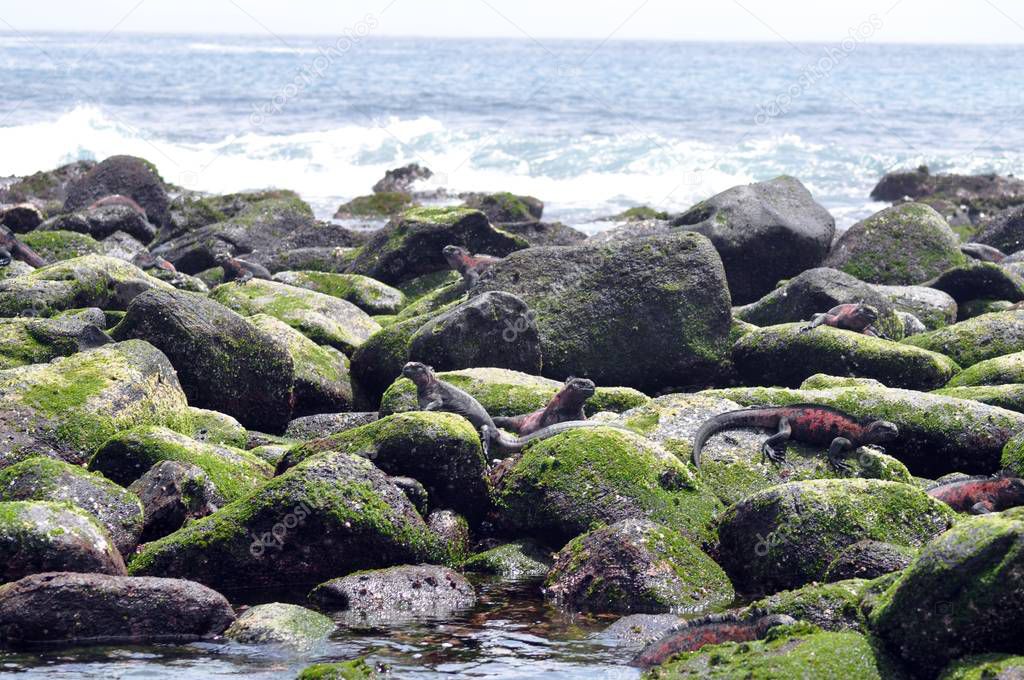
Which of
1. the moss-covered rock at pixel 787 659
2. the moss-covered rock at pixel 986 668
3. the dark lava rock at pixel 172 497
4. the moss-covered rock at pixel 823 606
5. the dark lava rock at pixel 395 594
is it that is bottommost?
the dark lava rock at pixel 395 594

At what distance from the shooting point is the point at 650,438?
970 centimetres

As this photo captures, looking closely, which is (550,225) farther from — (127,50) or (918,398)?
(127,50)

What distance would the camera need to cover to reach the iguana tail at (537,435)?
9.46m

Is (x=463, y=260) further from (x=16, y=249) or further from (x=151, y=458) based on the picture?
(x=151, y=458)

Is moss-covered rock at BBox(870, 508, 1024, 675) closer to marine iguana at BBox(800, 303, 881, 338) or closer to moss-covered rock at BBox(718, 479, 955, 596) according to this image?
moss-covered rock at BBox(718, 479, 955, 596)

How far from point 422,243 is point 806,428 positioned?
9.16 metres

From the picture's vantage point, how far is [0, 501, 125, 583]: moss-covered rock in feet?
23.4

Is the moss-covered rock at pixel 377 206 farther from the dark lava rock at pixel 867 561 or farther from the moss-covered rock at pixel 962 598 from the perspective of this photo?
the moss-covered rock at pixel 962 598

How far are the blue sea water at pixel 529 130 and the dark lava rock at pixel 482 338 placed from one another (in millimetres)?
14800

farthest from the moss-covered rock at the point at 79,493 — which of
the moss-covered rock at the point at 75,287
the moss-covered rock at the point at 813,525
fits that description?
the moss-covered rock at the point at 75,287

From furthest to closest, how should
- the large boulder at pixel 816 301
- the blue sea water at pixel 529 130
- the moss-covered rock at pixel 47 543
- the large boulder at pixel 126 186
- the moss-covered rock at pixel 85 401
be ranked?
the blue sea water at pixel 529 130 < the large boulder at pixel 126 186 < the large boulder at pixel 816 301 < the moss-covered rock at pixel 85 401 < the moss-covered rock at pixel 47 543

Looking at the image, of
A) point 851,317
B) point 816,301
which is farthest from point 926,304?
point 851,317

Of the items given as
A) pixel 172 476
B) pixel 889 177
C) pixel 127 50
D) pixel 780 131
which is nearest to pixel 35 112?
pixel 780 131

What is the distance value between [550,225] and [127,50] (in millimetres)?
121304
